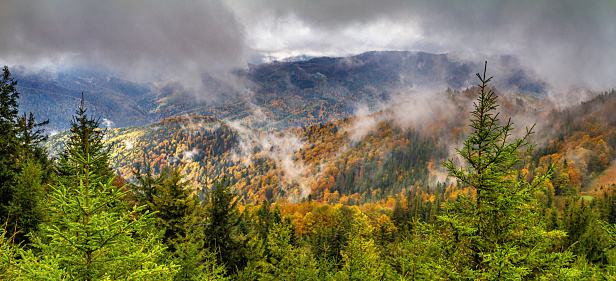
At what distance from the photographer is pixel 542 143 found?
634ft

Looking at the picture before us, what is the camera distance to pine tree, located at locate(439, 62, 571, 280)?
21.6ft

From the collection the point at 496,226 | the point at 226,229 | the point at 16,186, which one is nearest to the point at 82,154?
the point at 496,226

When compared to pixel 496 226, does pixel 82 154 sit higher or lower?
higher

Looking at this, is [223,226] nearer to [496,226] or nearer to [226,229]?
[226,229]

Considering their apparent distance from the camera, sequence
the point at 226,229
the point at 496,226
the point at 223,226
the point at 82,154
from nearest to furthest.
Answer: the point at 82,154
the point at 496,226
the point at 223,226
the point at 226,229

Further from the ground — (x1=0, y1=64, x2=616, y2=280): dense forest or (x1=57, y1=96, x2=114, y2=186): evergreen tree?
(x1=57, y1=96, x2=114, y2=186): evergreen tree

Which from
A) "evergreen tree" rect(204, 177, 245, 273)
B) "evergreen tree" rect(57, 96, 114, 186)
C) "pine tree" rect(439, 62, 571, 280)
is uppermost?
"evergreen tree" rect(57, 96, 114, 186)

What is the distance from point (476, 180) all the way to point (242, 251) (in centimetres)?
1687

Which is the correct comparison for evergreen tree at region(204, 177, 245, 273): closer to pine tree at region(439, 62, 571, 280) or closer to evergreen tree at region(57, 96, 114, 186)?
evergreen tree at region(57, 96, 114, 186)

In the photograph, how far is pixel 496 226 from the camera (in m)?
7.18

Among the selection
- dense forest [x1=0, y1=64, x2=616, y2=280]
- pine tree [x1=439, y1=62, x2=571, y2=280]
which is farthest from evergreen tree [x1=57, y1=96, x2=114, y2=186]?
pine tree [x1=439, y1=62, x2=571, y2=280]

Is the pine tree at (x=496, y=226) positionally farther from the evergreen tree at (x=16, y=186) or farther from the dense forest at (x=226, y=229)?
the evergreen tree at (x=16, y=186)

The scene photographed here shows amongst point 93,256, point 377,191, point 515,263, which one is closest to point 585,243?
point 515,263

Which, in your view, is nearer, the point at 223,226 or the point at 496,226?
the point at 496,226
